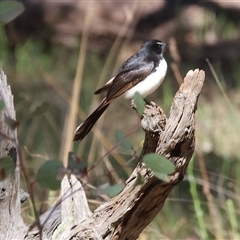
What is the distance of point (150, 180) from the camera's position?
1559mm

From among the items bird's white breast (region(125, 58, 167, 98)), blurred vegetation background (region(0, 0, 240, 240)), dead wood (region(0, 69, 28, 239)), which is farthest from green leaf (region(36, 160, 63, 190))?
blurred vegetation background (region(0, 0, 240, 240))

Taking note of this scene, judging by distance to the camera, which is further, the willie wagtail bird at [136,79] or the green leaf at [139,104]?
the willie wagtail bird at [136,79]

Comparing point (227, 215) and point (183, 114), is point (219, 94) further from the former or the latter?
point (183, 114)

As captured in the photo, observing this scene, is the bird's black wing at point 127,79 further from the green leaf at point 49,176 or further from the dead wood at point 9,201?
the green leaf at point 49,176

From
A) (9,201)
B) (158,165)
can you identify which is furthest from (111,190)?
(9,201)

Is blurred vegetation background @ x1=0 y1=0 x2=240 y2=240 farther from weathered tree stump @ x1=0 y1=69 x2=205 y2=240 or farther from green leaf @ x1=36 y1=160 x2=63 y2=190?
green leaf @ x1=36 y1=160 x2=63 y2=190

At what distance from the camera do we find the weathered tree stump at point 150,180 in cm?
154

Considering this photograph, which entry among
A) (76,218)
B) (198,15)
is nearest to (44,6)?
(198,15)

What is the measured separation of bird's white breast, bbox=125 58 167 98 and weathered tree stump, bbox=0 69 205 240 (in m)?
0.59

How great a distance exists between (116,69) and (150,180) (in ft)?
8.84

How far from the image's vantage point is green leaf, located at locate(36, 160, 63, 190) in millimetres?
1104

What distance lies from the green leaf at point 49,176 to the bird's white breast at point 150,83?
1.18 meters

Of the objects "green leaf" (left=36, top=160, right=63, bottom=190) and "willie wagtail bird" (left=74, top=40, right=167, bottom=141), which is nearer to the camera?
"green leaf" (left=36, top=160, right=63, bottom=190)

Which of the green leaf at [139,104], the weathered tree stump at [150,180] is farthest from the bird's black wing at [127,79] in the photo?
the green leaf at [139,104]
